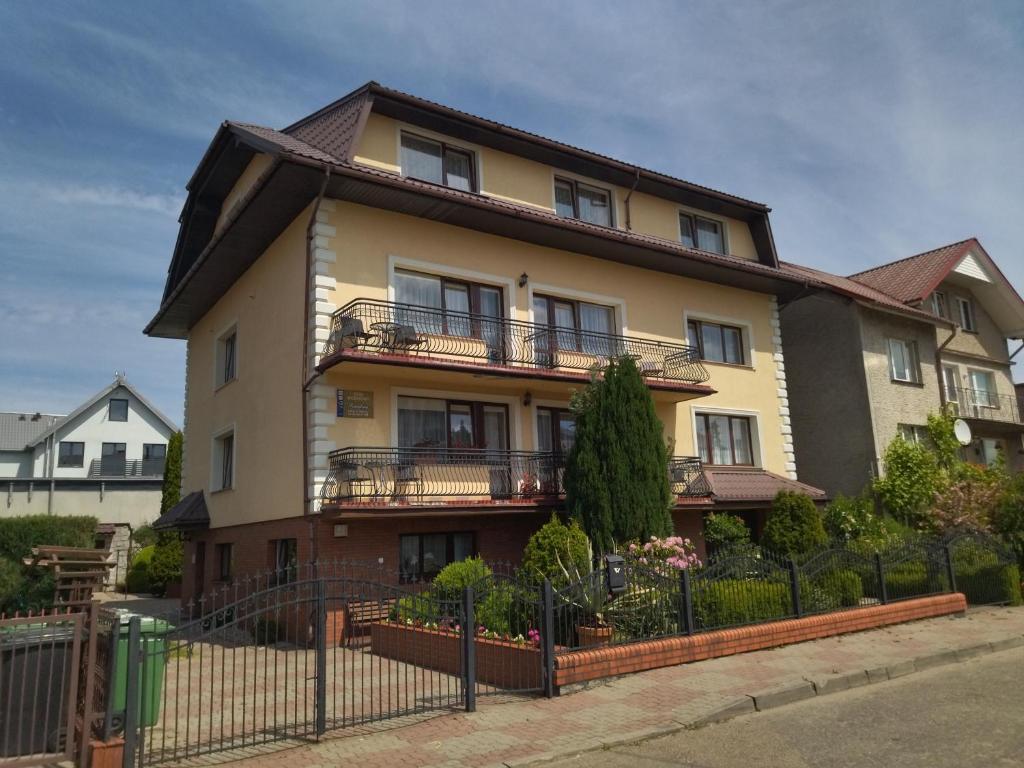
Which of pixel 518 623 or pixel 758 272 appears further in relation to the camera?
pixel 758 272

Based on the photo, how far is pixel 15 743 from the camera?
20.0ft

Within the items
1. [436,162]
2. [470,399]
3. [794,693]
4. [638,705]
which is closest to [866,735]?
[794,693]

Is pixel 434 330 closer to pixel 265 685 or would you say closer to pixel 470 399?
pixel 470 399

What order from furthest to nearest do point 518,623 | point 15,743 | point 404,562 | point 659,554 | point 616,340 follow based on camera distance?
point 616,340 → point 404,562 → point 659,554 → point 518,623 → point 15,743

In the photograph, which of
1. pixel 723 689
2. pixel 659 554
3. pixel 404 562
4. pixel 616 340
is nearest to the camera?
pixel 723 689

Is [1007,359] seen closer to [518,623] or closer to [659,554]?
[659,554]

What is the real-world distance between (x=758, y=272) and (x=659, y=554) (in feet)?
31.8

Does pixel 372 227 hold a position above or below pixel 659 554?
above

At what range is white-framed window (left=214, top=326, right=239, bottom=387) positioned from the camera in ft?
61.9

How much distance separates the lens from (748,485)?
18781mm

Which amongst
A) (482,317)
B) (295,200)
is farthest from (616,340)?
(295,200)

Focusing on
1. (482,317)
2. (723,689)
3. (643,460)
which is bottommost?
(723,689)

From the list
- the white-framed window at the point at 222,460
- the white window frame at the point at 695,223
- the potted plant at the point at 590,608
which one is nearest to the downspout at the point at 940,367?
the white window frame at the point at 695,223

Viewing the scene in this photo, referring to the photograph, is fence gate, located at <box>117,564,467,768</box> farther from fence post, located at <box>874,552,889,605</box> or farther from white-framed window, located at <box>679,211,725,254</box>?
white-framed window, located at <box>679,211,725,254</box>
